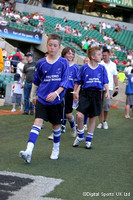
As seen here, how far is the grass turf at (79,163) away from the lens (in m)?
3.97

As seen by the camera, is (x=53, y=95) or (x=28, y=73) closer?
(x=53, y=95)

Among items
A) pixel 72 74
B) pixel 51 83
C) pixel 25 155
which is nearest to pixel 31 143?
pixel 25 155

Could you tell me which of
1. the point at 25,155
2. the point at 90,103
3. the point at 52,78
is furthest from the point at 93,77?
the point at 25,155

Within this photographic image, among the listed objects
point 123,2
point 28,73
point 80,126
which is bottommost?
point 80,126

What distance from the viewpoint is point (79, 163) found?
514cm

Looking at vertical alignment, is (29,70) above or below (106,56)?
below

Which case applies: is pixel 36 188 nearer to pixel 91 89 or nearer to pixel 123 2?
pixel 91 89

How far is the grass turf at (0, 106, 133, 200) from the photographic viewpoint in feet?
13.0

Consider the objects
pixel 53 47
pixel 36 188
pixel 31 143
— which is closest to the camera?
pixel 36 188

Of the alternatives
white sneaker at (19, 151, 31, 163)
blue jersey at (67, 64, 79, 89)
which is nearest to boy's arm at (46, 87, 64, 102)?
white sneaker at (19, 151, 31, 163)

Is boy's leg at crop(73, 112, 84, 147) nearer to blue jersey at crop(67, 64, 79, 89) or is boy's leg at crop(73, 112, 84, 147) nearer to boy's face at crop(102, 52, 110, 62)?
blue jersey at crop(67, 64, 79, 89)

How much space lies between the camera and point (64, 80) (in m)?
5.06

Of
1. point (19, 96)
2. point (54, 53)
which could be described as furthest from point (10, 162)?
point (19, 96)

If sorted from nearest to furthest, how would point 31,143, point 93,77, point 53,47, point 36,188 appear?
point 36,188
point 31,143
point 53,47
point 93,77
